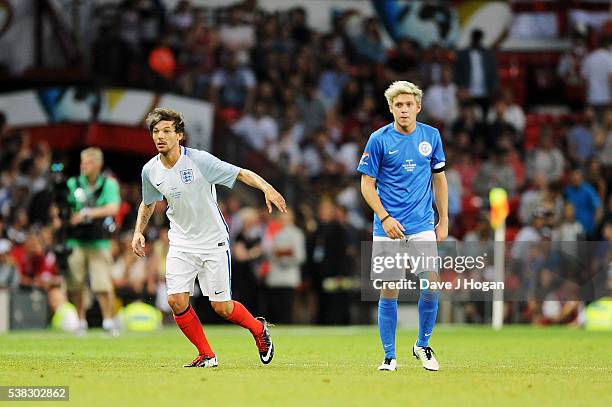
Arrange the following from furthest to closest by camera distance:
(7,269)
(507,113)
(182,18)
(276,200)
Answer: (182,18) → (507,113) → (7,269) → (276,200)

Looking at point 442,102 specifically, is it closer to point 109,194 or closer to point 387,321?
point 109,194

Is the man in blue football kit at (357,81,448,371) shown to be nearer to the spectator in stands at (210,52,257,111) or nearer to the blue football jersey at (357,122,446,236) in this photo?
the blue football jersey at (357,122,446,236)

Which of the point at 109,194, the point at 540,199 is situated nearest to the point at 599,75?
the point at 540,199

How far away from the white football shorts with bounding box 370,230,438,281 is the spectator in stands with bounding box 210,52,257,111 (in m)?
17.4

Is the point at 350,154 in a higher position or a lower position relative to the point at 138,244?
higher

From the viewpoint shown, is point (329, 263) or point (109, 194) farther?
point (329, 263)

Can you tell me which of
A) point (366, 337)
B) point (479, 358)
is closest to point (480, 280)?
point (366, 337)

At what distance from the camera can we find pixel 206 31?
32375 mm

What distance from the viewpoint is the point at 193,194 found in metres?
13.3

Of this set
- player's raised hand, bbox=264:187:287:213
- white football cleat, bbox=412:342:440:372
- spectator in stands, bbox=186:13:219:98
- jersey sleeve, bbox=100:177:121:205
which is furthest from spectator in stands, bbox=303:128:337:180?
player's raised hand, bbox=264:187:287:213

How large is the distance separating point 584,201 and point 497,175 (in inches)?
80.7

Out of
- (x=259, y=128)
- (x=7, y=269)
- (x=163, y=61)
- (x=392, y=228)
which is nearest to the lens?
(x=392, y=228)

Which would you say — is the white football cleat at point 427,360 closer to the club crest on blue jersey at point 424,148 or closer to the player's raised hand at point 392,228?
the player's raised hand at point 392,228

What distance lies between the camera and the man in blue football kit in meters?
13.2
